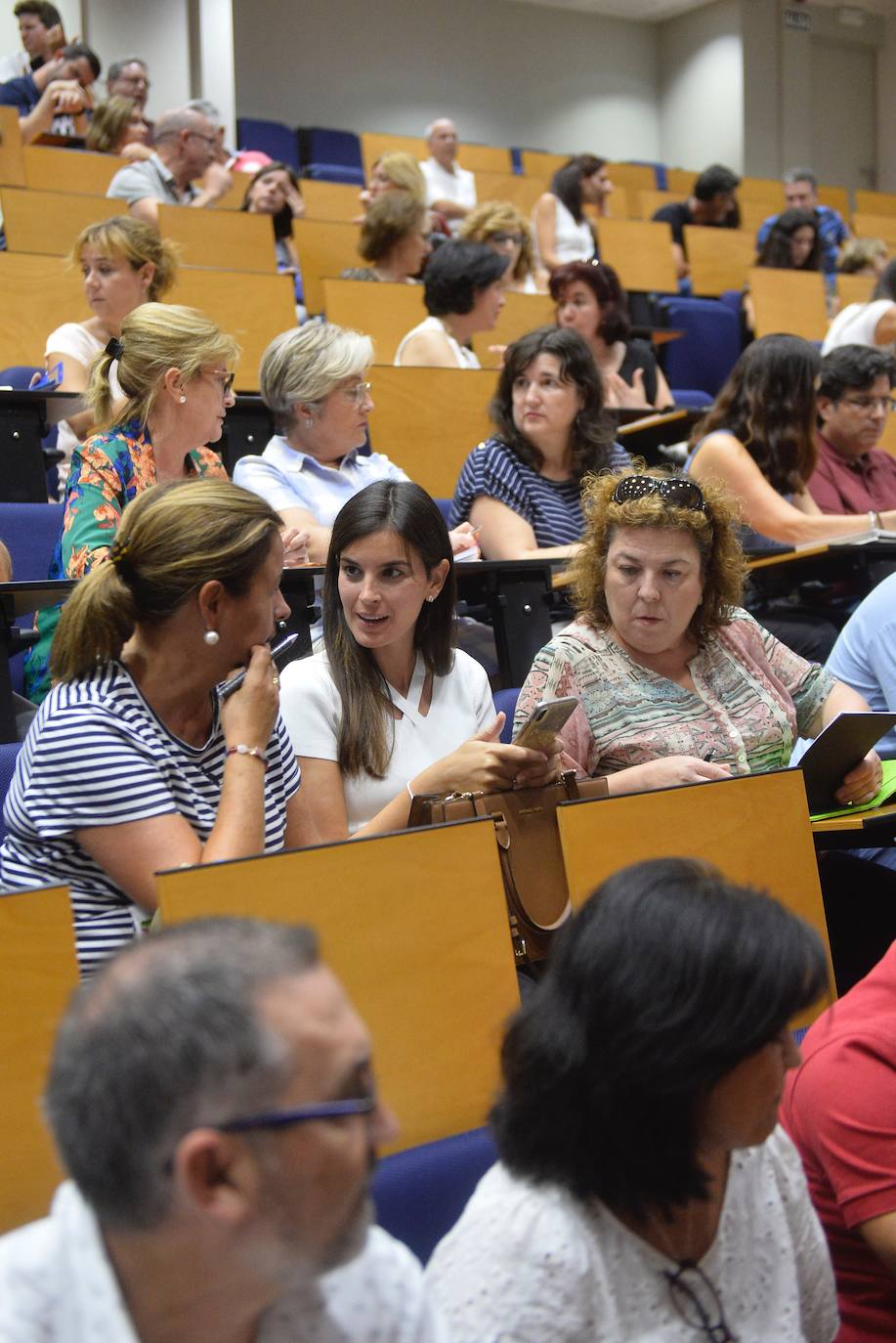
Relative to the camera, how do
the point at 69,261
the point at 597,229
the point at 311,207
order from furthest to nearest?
1. the point at 311,207
2. the point at 597,229
3. the point at 69,261

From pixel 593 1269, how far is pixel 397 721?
43.9 inches

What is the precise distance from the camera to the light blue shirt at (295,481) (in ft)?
9.55

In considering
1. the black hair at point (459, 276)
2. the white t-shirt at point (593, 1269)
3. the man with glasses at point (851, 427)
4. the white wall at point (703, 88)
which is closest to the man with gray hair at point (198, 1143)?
the white t-shirt at point (593, 1269)

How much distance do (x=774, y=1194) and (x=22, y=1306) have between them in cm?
61

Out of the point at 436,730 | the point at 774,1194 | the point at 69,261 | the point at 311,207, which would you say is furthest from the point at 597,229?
the point at 774,1194

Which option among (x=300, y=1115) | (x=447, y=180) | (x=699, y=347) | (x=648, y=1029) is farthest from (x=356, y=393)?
(x=447, y=180)

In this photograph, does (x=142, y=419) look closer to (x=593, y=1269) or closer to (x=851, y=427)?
(x=593, y=1269)

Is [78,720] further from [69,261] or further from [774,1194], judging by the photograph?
[69,261]

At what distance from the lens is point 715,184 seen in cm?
725

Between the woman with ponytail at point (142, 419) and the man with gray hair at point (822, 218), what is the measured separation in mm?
4943

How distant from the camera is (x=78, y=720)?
1.46 metres

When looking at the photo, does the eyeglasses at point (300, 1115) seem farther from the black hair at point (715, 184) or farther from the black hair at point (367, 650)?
the black hair at point (715, 184)

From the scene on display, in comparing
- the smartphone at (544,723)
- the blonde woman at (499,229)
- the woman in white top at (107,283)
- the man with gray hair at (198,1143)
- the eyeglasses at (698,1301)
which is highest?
the blonde woman at (499,229)

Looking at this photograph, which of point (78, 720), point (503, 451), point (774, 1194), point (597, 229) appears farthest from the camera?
point (597, 229)
